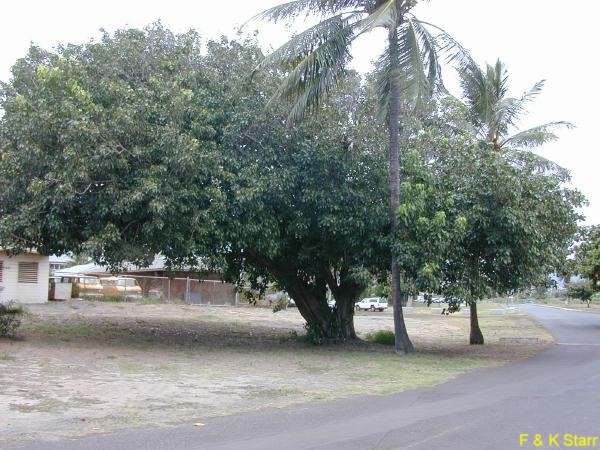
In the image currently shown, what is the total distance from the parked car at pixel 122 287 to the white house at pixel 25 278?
6.42m

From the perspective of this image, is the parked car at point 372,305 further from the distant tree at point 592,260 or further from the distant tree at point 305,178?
the distant tree at point 305,178

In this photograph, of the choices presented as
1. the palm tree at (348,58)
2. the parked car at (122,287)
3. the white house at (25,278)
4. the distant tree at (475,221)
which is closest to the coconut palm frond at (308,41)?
the palm tree at (348,58)

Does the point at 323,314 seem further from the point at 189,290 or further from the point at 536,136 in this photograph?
the point at 189,290

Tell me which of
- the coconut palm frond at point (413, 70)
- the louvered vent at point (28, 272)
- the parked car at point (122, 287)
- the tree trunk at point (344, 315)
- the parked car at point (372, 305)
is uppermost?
the coconut palm frond at point (413, 70)

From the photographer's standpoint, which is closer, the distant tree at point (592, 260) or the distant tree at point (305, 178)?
the distant tree at point (305, 178)

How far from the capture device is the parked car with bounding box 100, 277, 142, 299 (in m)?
38.6

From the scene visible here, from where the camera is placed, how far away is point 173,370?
1383cm

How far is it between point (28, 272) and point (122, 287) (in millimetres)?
8040

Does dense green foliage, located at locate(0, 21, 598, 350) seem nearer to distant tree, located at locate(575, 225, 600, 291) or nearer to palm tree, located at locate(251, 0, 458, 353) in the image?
palm tree, located at locate(251, 0, 458, 353)

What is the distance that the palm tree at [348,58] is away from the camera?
621 inches

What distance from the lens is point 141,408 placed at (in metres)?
9.53

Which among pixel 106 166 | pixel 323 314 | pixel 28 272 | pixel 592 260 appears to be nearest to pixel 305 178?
pixel 106 166

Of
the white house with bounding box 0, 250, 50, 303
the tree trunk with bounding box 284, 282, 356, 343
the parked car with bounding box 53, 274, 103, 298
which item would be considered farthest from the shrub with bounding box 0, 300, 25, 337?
the parked car with bounding box 53, 274, 103, 298

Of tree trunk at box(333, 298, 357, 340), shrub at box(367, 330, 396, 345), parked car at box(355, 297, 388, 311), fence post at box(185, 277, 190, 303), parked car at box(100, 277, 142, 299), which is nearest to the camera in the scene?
tree trunk at box(333, 298, 357, 340)
